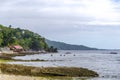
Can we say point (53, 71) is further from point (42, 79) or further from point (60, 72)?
point (42, 79)

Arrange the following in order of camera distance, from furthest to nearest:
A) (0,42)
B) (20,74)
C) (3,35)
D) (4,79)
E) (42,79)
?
(3,35) < (0,42) < (20,74) < (42,79) < (4,79)

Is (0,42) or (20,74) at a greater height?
(0,42)

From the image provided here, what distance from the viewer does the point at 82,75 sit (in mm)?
58344

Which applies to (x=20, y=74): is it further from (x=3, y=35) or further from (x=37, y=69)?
(x=3, y=35)

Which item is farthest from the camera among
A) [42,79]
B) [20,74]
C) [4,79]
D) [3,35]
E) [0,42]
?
[3,35]

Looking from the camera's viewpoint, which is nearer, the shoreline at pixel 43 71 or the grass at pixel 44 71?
the shoreline at pixel 43 71

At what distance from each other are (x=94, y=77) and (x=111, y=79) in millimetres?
2739

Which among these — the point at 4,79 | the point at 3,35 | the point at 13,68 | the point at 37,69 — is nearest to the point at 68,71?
the point at 37,69

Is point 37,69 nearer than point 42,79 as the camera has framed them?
No

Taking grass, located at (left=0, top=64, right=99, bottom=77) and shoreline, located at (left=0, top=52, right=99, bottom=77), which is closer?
Answer: shoreline, located at (left=0, top=52, right=99, bottom=77)

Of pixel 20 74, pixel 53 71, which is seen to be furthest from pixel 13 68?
pixel 53 71

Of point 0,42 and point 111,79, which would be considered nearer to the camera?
point 111,79

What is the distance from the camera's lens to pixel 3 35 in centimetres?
19712

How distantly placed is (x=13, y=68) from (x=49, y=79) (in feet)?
30.0
